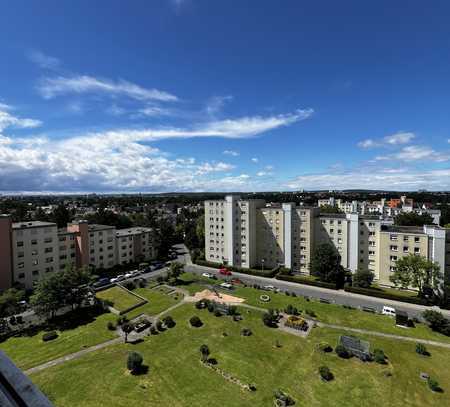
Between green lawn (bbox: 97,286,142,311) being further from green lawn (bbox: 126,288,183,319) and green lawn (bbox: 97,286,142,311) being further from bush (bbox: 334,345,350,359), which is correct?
bush (bbox: 334,345,350,359)

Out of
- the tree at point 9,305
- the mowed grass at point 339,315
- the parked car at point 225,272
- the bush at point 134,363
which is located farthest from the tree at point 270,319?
the tree at point 9,305

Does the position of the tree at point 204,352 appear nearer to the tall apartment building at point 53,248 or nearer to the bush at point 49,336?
the bush at point 49,336

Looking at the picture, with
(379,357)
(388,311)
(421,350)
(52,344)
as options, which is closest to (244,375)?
(379,357)

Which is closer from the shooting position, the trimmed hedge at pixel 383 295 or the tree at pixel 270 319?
the tree at pixel 270 319

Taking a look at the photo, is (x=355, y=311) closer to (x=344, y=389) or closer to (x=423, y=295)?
(x=423, y=295)

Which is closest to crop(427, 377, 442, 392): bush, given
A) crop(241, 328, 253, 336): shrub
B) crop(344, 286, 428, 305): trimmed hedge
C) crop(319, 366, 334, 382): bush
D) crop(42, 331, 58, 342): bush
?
crop(319, 366, 334, 382): bush

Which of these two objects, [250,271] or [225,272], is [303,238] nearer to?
[250,271]

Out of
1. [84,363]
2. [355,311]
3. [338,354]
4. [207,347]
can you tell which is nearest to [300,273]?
[355,311]
